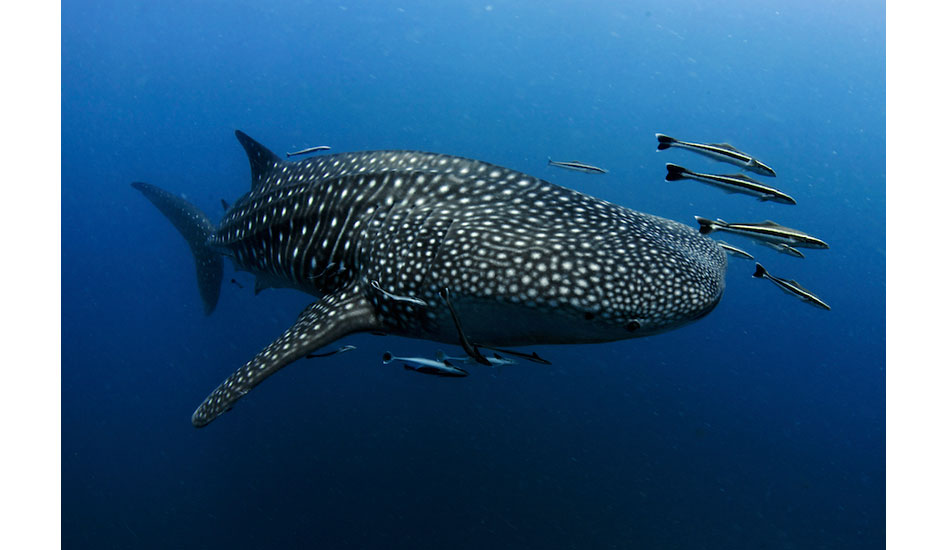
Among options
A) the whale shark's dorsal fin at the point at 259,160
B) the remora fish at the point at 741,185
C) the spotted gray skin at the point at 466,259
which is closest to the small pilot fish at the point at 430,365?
the spotted gray skin at the point at 466,259

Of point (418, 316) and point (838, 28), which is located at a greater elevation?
point (838, 28)

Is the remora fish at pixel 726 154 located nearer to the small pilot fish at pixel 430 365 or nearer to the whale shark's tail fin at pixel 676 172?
the whale shark's tail fin at pixel 676 172

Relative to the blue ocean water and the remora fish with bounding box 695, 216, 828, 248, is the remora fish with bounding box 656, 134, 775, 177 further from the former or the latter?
the blue ocean water

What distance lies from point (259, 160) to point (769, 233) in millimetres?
4901

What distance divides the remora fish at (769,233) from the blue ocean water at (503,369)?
133 inches

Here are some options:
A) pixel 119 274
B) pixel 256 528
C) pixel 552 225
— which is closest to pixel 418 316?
pixel 552 225

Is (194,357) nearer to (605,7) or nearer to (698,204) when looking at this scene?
(698,204)

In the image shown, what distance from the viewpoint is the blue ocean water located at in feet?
26.5

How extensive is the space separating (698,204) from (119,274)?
21127 mm

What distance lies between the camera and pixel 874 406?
46.2 feet

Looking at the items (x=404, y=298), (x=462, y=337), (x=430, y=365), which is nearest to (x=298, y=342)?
(x=404, y=298)

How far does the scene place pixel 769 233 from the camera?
3.21m

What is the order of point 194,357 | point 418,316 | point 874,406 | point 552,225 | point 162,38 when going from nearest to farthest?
point 552,225 → point 418,316 → point 194,357 → point 874,406 → point 162,38

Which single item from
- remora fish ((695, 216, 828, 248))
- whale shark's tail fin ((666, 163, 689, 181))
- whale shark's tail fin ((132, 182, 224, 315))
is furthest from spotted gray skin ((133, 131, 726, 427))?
whale shark's tail fin ((132, 182, 224, 315))
